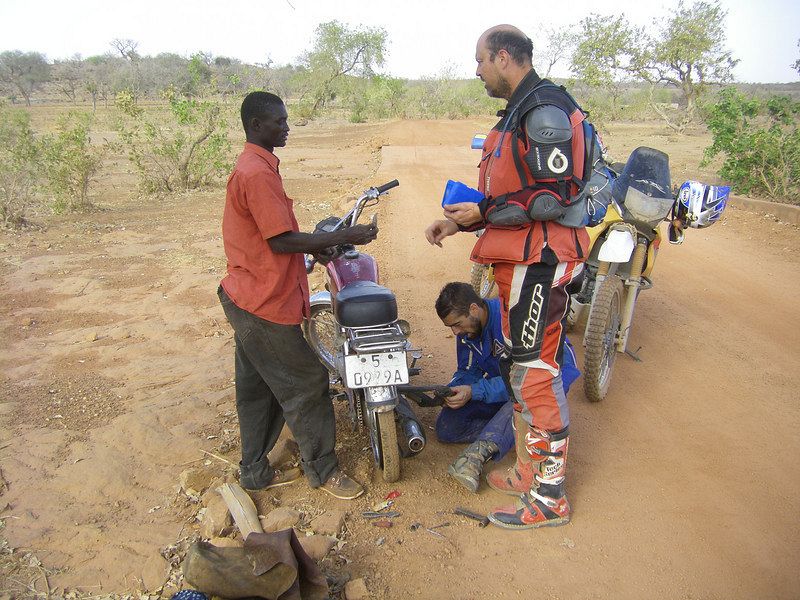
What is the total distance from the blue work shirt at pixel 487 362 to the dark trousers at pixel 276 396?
2.83ft

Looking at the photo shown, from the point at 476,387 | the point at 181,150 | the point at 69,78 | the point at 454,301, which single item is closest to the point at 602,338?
the point at 476,387

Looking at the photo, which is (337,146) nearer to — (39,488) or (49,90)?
(39,488)

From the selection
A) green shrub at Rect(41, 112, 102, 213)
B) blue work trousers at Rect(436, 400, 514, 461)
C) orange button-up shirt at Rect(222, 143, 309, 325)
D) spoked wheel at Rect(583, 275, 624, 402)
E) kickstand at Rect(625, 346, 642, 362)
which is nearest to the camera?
orange button-up shirt at Rect(222, 143, 309, 325)

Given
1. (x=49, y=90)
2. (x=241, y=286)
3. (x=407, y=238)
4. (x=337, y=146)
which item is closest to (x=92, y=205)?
(x=407, y=238)

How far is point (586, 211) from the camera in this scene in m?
2.77

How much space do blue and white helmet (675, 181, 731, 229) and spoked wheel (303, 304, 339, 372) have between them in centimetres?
266

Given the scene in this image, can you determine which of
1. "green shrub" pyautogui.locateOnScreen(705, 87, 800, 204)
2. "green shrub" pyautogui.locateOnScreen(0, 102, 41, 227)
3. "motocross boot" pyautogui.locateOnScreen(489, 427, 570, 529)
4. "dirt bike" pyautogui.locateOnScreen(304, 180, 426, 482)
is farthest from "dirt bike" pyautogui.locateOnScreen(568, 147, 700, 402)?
"green shrub" pyautogui.locateOnScreen(0, 102, 41, 227)

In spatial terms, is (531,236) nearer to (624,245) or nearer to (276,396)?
(276,396)

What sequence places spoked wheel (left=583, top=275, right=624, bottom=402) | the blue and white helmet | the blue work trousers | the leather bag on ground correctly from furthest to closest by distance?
1. the blue and white helmet
2. spoked wheel (left=583, top=275, right=624, bottom=402)
3. the blue work trousers
4. the leather bag on ground

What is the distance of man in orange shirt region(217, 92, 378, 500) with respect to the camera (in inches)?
106

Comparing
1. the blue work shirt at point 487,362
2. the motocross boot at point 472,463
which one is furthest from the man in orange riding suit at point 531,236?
the blue work shirt at point 487,362

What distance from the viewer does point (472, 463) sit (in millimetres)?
3174

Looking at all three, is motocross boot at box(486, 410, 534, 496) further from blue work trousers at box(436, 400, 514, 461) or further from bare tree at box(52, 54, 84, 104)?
bare tree at box(52, 54, 84, 104)

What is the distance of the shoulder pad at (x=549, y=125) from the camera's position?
2475 mm
